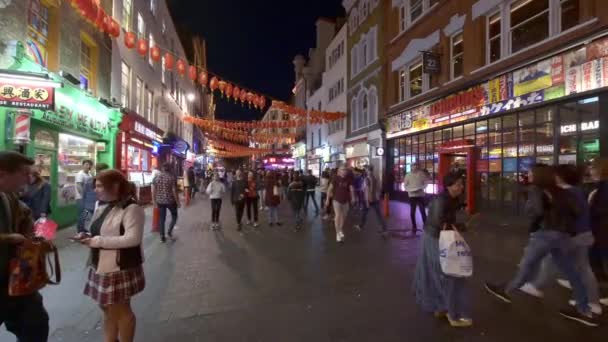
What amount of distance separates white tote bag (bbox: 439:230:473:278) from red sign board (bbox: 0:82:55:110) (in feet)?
25.5

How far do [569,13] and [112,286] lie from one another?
12.9m

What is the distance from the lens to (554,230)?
4031 millimetres

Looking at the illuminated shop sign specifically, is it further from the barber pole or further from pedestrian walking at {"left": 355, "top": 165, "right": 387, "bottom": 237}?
the barber pole

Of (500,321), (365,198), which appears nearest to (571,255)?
(500,321)

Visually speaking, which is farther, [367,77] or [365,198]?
[367,77]

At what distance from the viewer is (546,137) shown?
10703 mm

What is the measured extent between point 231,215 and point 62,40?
24.2ft

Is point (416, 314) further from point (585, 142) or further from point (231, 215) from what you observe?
point (231, 215)

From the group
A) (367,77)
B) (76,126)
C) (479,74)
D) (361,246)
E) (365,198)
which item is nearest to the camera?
(361,246)

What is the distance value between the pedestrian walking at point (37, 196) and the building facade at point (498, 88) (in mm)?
12148

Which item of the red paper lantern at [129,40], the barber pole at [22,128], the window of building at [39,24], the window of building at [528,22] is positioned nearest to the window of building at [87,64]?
the red paper lantern at [129,40]

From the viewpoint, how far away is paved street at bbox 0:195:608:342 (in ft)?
12.0

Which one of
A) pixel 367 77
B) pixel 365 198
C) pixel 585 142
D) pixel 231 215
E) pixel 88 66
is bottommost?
pixel 231 215

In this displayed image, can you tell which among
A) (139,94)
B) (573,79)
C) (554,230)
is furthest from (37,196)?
(573,79)
